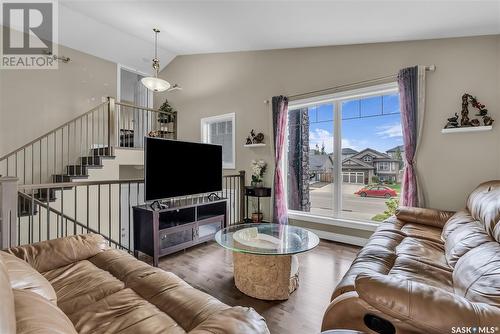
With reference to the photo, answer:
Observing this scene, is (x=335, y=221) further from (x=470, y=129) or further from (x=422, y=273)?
(x=422, y=273)

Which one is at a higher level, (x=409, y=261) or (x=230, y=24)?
(x=230, y=24)

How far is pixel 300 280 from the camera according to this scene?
260cm

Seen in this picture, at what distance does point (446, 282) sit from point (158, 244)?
109 inches

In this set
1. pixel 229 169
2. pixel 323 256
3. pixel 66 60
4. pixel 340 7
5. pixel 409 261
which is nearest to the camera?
pixel 409 261

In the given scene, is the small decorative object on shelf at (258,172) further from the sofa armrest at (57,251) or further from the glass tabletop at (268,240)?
the sofa armrest at (57,251)

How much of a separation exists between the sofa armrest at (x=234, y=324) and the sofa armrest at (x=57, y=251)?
130cm

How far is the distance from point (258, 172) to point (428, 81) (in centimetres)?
271

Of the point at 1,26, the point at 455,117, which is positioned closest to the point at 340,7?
the point at 455,117

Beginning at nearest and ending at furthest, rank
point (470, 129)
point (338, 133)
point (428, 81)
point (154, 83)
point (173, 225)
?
point (470, 129) < point (428, 81) < point (173, 225) < point (338, 133) < point (154, 83)

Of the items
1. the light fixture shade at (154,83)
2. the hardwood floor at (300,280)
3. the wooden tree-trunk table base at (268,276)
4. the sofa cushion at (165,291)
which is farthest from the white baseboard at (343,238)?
the light fixture shade at (154,83)

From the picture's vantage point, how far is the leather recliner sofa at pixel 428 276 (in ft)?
3.08

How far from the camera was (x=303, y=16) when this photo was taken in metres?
2.89

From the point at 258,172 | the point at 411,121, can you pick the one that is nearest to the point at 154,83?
the point at 258,172

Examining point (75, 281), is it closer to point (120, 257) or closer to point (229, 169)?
→ point (120, 257)
